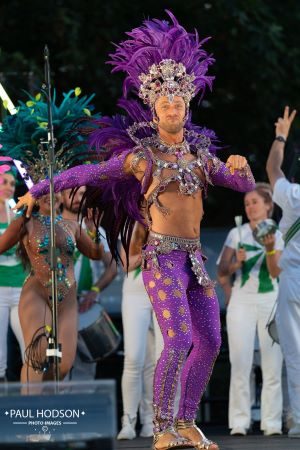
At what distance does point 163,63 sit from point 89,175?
2.51ft

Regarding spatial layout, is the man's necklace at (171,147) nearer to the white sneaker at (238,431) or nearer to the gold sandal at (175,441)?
the gold sandal at (175,441)

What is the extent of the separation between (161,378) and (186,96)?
5.24 ft

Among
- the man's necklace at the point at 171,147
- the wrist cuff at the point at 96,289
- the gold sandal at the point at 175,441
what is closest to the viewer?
the gold sandal at the point at 175,441

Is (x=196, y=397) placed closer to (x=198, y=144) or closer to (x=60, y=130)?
(x=198, y=144)

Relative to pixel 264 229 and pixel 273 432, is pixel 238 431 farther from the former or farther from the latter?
pixel 264 229

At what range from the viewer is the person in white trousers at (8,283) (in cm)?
1059

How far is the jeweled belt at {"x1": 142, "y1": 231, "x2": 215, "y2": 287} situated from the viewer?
773 centimetres

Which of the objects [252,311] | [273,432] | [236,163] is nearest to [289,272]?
[252,311]

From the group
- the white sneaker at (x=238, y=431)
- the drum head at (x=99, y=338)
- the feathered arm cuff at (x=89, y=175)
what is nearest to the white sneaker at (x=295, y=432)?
the white sneaker at (x=238, y=431)

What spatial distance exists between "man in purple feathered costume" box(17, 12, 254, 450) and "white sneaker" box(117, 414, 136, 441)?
103 inches

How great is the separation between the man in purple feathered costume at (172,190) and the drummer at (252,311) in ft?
9.05

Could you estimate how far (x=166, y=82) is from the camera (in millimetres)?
7910

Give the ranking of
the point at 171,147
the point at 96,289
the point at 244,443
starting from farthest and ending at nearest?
the point at 96,289 < the point at 244,443 < the point at 171,147

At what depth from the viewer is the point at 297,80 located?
653 inches
